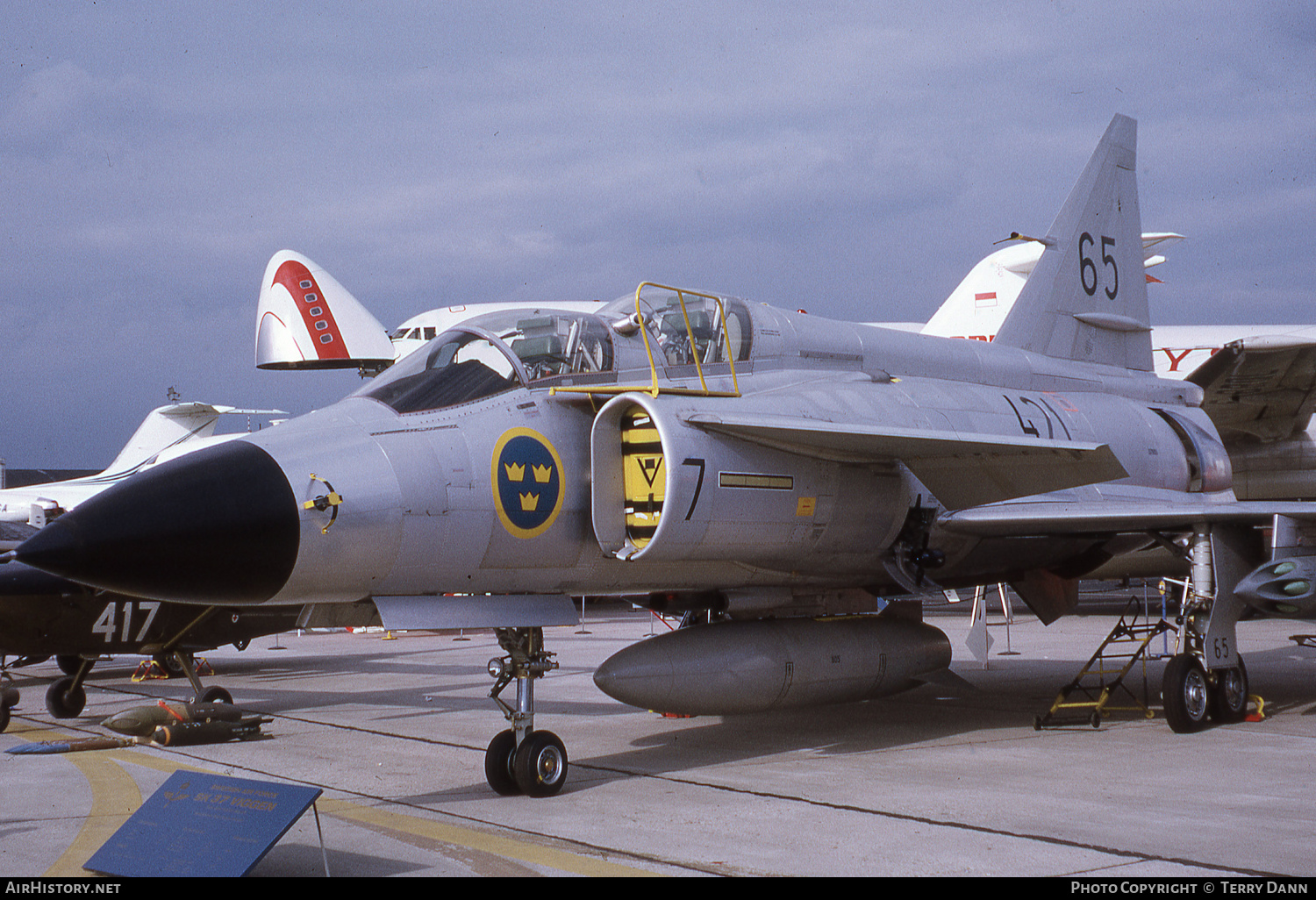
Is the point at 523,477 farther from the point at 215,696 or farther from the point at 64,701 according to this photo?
the point at 64,701

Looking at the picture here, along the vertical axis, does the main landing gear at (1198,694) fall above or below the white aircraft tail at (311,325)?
below

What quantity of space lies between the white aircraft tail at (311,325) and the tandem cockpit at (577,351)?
24.1m

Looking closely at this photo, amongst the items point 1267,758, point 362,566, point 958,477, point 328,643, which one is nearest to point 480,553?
point 362,566

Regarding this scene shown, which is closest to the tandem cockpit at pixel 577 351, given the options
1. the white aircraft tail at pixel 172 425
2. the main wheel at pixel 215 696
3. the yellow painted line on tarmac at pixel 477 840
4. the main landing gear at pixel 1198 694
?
the yellow painted line on tarmac at pixel 477 840

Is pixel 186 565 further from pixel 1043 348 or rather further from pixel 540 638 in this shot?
pixel 1043 348

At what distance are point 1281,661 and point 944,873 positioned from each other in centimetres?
1249

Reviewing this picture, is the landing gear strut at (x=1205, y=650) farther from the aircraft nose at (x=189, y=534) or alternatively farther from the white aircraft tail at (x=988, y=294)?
the white aircraft tail at (x=988, y=294)

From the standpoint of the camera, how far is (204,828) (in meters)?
4.60

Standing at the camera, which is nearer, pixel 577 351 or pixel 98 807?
pixel 98 807

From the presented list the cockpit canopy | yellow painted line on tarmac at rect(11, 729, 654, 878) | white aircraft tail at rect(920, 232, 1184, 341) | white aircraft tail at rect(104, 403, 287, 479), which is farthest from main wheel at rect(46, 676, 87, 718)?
white aircraft tail at rect(104, 403, 287, 479)

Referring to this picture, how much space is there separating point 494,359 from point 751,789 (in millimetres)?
3092

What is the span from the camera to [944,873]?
4812 millimetres

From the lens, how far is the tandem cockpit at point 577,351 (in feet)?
23.4

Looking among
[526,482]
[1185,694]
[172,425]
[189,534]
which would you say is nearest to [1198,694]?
[1185,694]
